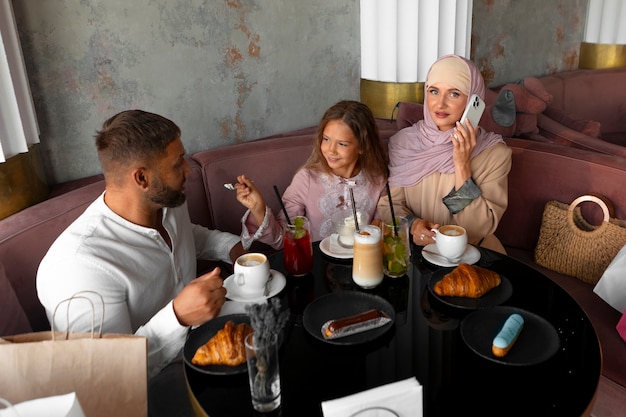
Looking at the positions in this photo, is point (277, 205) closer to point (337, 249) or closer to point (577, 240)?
point (337, 249)

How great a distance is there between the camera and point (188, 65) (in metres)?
2.53

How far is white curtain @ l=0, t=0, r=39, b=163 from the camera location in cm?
179

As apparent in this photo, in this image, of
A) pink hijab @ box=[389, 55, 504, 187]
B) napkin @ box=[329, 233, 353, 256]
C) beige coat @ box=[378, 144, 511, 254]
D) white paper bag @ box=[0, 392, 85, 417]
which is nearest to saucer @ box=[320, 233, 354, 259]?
napkin @ box=[329, 233, 353, 256]

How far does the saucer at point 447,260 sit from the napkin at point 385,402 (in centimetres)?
63

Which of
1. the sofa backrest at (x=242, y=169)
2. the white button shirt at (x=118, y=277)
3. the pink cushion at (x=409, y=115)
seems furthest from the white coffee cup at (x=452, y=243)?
the pink cushion at (x=409, y=115)

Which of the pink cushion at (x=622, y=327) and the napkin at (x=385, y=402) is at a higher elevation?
the napkin at (x=385, y=402)

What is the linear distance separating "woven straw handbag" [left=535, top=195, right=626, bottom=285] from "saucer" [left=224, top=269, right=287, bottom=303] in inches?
49.9

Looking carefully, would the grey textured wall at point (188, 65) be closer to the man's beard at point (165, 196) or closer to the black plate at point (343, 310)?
the man's beard at point (165, 196)

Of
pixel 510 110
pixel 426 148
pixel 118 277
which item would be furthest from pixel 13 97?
pixel 510 110

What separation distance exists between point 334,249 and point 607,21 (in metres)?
3.71

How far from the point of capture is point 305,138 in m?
2.52

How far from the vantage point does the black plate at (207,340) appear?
114 centimetres

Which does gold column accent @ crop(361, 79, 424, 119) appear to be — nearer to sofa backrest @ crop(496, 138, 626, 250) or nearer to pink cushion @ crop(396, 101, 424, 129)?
pink cushion @ crop(396, 101, 424, 129)

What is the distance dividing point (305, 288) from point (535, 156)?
136 cm
